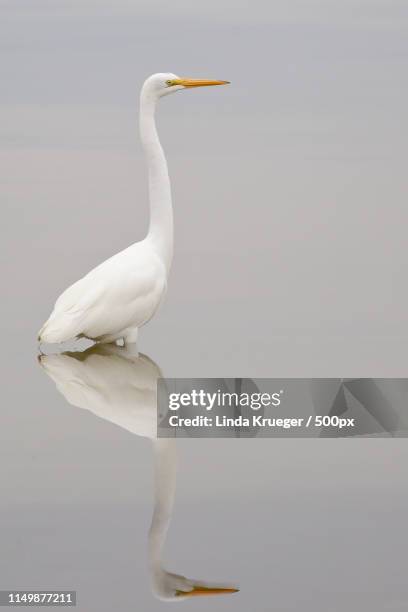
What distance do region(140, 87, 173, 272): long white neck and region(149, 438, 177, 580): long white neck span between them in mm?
1590

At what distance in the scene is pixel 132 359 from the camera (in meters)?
6.67

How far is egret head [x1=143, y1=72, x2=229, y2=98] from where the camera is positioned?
23.0 ft

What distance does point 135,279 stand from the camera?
6738mm

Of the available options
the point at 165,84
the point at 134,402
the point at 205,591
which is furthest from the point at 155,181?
the point at 205,591

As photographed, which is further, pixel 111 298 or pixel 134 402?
pixel 111 298

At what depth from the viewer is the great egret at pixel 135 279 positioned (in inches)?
259

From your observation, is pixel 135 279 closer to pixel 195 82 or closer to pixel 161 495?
pixel 195 82

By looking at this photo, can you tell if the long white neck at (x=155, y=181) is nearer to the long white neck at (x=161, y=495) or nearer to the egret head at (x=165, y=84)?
the egret head at (x=165, y=84)

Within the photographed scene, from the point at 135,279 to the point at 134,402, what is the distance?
933 millimetres

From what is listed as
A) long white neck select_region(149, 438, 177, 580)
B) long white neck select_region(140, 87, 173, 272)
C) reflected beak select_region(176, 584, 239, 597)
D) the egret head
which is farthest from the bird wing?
reflected beak select_region(176, 584, 239, 597)

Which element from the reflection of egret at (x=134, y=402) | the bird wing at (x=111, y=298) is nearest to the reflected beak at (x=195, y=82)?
the bird wing at (x=111, y=298)

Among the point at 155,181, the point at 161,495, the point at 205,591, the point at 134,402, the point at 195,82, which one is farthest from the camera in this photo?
the point at 195,82

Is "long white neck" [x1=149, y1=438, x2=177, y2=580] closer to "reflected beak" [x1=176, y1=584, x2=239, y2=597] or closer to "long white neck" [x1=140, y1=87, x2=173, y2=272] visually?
"reflected beak" [x1=176, y1=584, x2=239, y2=597]

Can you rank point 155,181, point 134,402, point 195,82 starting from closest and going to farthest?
point 134,402 → point 155,181 → point 195,82
